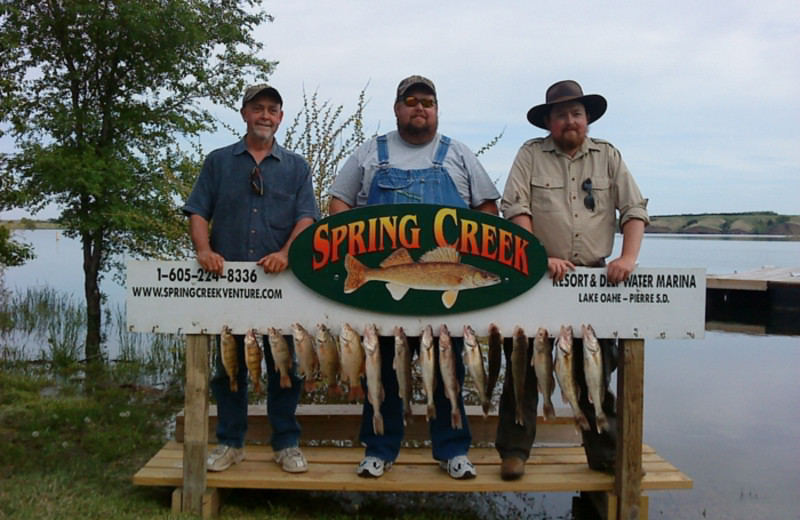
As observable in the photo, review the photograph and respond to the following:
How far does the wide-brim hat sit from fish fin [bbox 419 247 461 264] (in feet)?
3.44

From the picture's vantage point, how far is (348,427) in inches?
201

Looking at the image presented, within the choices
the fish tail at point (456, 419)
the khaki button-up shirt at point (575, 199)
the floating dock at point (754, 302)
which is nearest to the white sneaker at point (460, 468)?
the fish tail at point (456, 419)

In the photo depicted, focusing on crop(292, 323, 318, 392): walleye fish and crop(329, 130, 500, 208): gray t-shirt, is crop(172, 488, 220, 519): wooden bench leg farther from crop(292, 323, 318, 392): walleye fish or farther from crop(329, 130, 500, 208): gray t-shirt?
crop(329, 130, 500, 208): gray t-shirt

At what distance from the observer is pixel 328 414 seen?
200 inches

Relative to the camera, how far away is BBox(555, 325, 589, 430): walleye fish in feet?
11.9

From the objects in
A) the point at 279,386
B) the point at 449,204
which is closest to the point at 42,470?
the point at 279,386

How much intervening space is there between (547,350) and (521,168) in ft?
3.59

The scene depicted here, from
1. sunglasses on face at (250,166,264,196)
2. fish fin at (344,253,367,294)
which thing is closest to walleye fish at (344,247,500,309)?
fish fin at (344,253,367,294)

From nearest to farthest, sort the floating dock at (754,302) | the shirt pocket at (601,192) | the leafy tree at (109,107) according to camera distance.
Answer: the shirt pocket at (601,192) < the leafy tree at (109,107) < the floating dock at (754,302)

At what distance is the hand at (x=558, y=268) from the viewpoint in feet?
12.3

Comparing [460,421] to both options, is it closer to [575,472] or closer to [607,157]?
[575,472]

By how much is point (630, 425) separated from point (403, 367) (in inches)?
52.0

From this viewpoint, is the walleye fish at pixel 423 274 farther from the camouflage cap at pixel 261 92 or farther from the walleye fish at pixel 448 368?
the camouflage cap at pixel 261 92

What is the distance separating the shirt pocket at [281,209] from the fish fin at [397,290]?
78cm
